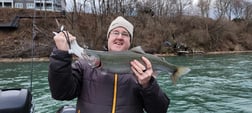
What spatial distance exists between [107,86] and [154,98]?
44cm

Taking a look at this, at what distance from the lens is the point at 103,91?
3100 mm

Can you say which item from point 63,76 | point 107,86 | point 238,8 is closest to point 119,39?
point 107,86

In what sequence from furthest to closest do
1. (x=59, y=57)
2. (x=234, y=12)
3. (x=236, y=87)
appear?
Answer: (x=234, y=12), (x=236, y=87), (x=59, y=57)

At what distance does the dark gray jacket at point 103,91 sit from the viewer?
119 inches

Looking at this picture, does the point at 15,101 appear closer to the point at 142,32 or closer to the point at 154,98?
the point at 154,98

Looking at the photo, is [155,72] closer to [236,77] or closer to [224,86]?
[224,86]

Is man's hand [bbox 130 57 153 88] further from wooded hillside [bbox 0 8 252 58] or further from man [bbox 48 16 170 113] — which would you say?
wooded hillside [bbox 0 8 252 58]

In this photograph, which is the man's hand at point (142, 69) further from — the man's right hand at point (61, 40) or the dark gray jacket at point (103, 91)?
the man's right hand at point (61, 40)

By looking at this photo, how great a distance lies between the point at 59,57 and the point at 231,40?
55.8 meters

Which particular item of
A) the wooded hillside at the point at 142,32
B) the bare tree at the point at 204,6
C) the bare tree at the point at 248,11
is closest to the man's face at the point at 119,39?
the wooded hillside at the point at 142,32

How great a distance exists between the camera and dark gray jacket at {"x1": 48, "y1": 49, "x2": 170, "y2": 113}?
9.88 ft

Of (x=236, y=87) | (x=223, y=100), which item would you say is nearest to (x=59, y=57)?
(x=223, y=100)

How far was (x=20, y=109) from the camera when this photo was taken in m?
4.38

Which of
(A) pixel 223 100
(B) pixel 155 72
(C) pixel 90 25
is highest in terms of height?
(C) pixel 90 25
